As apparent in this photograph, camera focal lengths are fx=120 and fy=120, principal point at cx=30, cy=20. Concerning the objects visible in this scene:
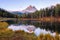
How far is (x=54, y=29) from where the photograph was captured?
1333 millimetres

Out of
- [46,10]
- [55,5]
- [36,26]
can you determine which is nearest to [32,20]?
[36,26]

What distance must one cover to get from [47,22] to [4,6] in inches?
20.5

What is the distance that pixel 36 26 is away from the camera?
1.34m

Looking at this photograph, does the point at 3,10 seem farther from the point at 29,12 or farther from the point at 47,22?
the point at 47,22

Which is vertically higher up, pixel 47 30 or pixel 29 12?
pixel 29 12

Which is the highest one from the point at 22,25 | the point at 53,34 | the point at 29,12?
the point at 29,12

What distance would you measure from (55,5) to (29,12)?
0.30m

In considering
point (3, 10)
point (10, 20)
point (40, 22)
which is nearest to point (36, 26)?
point (40, 22)

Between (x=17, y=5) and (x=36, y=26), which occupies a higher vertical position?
(x=17, y=5)

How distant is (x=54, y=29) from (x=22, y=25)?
0.36 m

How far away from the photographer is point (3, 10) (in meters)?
1.35

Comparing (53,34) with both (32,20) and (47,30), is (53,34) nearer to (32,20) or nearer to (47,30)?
(47,30)

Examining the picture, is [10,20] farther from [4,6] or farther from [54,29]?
[54,29]

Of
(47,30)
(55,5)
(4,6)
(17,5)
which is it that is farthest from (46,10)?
(4,6)
